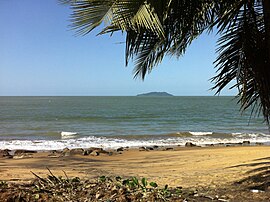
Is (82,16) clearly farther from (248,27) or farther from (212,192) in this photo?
(212,192)

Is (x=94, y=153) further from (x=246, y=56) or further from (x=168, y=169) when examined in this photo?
(x=246, y=56)

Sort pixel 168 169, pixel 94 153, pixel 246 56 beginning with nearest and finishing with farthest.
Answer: pixel 246 56, pixel 168 169, pixel 94 153

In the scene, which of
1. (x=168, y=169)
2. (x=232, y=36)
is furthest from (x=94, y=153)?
(x=232, y=36)

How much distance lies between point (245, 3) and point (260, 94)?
1.19 m

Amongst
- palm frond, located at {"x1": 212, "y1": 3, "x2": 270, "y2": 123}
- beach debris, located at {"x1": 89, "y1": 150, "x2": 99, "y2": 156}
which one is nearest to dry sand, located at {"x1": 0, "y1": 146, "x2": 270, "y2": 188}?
beach debris, located at {"x1": 89, "y1": 150, "x2": 99, "y2": 156}

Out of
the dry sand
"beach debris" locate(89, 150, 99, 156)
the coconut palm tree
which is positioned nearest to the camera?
the coconut palm tree

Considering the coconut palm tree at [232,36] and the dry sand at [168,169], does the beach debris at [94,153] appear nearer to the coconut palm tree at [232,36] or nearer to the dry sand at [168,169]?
the dry sand at [168,169]

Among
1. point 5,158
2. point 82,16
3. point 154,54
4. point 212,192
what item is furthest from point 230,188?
point 5,158

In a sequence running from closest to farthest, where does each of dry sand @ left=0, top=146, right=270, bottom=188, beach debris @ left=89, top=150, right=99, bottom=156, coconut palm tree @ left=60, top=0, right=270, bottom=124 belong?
1. coconut palm tree @ left=60, top=0, right=270, bottom=124
2. dry sand @ left=0, top=146, right=270, bottom=188
3. beach debris @ left=89, top=150, right=99, bottom=156

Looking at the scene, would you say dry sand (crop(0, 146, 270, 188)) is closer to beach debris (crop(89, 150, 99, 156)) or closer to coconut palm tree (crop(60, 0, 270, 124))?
beach debris (crop(89, 150, 99, 156))

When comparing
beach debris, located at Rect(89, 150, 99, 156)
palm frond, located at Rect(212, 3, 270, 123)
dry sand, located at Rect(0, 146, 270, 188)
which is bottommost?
beach debris, located at Rect(89, 150, 99, 156)

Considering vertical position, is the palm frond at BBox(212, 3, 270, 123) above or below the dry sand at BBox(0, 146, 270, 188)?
above

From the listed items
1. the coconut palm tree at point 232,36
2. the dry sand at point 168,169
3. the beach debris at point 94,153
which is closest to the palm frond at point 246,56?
the coconut palm tree at point 232,36

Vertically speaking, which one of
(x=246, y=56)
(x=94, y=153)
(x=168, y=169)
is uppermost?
(x=246, y=56)
